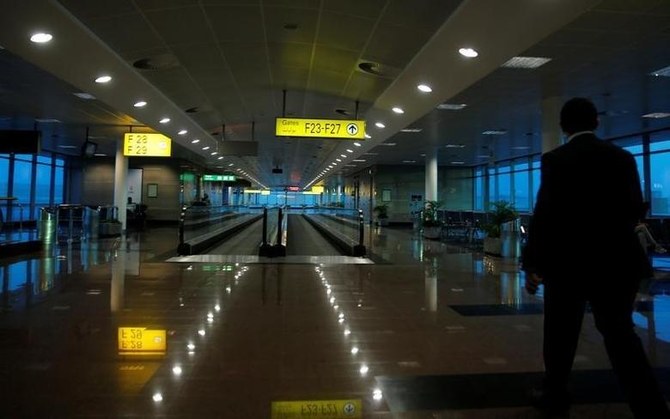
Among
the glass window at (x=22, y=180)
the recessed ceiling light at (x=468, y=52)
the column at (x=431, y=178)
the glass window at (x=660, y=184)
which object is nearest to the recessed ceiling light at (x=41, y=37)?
the recessed ceiling light at (x=468, y=52)

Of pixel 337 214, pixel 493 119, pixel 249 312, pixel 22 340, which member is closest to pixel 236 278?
pixel 249 312

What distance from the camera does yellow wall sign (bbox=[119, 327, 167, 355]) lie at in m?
4.14

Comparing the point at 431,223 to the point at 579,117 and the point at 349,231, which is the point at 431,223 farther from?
the point at 579,117

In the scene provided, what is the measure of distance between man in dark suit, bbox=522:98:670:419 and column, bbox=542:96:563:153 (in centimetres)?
807

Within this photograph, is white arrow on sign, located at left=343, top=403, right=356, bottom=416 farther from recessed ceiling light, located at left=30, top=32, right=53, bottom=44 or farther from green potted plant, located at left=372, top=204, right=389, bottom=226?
green potted plant, located at left=372, top=204, right=389, bottom=226

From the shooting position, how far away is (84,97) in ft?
37.0

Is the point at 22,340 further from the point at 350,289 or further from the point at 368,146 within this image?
the point at 368,146

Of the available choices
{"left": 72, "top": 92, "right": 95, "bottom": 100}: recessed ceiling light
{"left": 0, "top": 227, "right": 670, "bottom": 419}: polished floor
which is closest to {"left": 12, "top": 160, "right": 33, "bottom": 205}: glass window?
{"left": 72, "top": 92, "right": 95, "bottom": 100}: recessed ceiling light

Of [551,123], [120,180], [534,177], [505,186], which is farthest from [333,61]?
[505,186]

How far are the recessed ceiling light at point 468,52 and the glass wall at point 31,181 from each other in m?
20.1

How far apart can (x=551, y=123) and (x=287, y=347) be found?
28.3 feet

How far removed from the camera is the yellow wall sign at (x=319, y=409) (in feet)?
9.59

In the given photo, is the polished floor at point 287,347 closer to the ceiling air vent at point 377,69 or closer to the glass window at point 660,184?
the ceiling air vent at point 377,69

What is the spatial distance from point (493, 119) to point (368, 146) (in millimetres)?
7727
